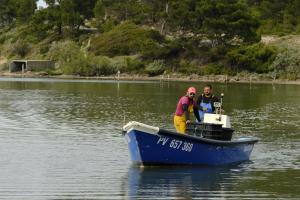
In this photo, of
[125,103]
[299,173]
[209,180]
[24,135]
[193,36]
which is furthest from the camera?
[193,36]

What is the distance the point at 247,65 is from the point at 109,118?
2191 inches

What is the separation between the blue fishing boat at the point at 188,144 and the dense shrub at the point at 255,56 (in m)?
66.6

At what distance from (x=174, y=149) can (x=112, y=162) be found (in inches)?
108

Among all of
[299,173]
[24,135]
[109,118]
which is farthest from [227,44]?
[299,173]

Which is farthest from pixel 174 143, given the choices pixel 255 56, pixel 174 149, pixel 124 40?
pixel 124 40

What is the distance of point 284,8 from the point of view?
110 metres

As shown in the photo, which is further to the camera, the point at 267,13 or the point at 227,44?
the point at 267,13

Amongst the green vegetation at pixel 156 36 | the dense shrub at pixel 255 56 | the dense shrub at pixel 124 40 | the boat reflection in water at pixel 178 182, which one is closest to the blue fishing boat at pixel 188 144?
the boat reflection in water at pixel 178 182

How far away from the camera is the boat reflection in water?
16.9m

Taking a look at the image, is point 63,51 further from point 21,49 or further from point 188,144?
point 188,144

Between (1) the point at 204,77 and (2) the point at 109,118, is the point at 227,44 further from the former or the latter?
(2) the point at 109,118

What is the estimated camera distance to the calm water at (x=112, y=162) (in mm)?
17156

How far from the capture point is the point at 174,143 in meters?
19.2

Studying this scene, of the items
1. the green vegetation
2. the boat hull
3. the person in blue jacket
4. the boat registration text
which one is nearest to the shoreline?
the green vegetation
